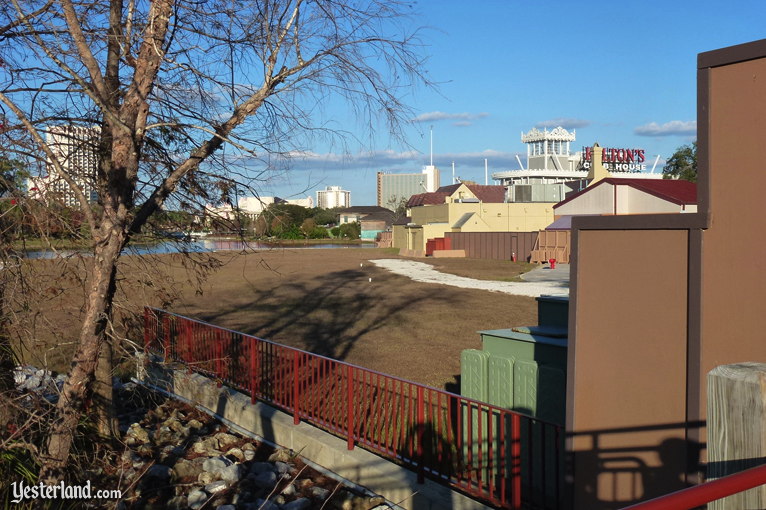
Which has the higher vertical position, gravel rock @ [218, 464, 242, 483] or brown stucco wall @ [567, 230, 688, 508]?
brown stucco wall @ [567, 230, 688, 508]

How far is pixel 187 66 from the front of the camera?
651cm

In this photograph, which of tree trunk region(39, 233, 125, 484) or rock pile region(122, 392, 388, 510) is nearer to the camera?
tree trunk region(39, 233, 125, 484)

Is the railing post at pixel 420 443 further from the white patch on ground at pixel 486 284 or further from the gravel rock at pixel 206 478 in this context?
the white patch on ground at pixel 486 284

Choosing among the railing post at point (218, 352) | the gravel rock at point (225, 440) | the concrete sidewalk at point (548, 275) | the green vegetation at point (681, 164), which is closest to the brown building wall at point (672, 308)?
the gravel rock at point (225, 440)

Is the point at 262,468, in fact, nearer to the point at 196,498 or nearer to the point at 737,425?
the point at 196,498

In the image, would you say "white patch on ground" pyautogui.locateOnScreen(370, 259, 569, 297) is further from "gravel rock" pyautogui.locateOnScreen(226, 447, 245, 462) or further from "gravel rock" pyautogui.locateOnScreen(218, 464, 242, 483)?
"gravel rock" pyautogui.locateOnScreen(218, 464, 242, 483)

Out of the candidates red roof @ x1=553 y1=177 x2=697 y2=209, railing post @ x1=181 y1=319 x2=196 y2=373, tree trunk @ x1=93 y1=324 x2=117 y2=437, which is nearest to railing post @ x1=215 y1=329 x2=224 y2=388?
railing post @ x1=181 y1=319 x2=196 y2=373

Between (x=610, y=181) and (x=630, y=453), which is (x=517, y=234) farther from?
(x=630, y=453)

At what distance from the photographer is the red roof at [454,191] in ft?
240

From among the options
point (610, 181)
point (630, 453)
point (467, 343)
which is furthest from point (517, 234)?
point (630, 453)

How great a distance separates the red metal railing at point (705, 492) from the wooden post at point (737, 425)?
32 cm

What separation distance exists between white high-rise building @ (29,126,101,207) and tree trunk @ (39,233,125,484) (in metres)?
0.62

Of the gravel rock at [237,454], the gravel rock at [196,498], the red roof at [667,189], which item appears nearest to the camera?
the gravel rock at [196,498]

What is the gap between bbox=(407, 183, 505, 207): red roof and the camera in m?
73.1
